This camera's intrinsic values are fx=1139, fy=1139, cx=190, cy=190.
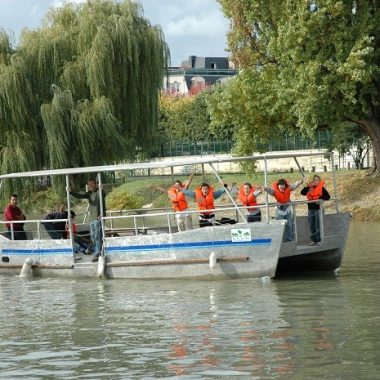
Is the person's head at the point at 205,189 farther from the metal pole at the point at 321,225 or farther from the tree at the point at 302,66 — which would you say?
the tree at the point at 302,66

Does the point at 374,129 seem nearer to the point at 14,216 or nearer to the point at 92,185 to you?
the point at 14,216

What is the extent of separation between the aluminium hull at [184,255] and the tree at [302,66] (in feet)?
66.6

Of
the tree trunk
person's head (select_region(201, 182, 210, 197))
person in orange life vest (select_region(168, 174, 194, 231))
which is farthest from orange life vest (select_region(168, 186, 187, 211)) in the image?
the tree trunk

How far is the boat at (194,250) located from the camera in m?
23.7

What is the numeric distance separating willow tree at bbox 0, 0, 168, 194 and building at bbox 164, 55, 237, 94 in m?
102

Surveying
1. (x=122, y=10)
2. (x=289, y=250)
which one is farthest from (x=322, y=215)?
(x=122, y=10)

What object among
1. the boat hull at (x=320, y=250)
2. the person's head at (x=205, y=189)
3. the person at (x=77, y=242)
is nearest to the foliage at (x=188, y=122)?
the person at (x=77, y=242)

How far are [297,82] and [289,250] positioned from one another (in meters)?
22.3

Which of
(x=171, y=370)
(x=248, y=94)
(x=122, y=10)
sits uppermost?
(x=122, y=10)

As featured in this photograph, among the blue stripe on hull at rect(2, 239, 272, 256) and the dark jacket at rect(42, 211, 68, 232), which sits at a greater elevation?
the dark jacket at rect(42, 211, 68, 232)

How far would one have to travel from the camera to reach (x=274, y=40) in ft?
154

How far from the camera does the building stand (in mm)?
158250

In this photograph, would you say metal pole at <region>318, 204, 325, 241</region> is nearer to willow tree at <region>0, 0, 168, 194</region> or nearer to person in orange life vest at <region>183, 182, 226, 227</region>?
person in orange life vest at <region>183, 182, 226, 227</region>

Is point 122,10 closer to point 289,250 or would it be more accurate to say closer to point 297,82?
point 297,82
